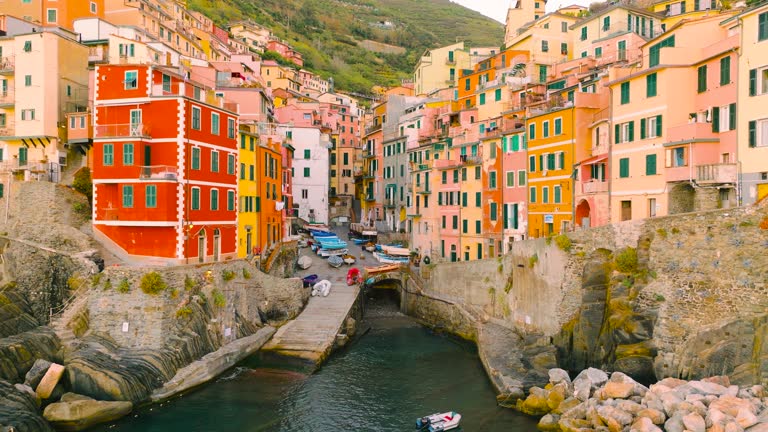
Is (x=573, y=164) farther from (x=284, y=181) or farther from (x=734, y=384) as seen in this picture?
(x=284, y=181)

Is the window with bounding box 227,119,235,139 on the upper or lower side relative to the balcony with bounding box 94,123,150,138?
upper

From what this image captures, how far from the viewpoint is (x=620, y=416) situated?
2680 centimetres

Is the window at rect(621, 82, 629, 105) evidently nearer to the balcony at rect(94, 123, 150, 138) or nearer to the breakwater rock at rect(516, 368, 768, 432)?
the breakwater rock at rect(516, 368, 768, 432)

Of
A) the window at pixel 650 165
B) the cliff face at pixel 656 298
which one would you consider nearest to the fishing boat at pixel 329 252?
the cliff face at pixel 656 298

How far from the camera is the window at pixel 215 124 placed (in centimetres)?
4344

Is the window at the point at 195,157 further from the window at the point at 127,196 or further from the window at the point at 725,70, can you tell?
the window at the point at 725,70

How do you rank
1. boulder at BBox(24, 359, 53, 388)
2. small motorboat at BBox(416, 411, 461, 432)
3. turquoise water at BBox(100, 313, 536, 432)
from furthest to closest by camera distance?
turquoise water at BBox(100, 313, 536, 432), boulder at BBox(24, 359, 53, 388), small motorboat at BBox(416, 411, 461, 432)

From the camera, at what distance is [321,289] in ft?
177

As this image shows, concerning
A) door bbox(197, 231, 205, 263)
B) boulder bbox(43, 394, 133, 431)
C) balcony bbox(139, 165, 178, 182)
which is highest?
balcony bbox(139, 165, 178, 182)

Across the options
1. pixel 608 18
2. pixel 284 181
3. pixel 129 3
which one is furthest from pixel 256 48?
pixel 608 18

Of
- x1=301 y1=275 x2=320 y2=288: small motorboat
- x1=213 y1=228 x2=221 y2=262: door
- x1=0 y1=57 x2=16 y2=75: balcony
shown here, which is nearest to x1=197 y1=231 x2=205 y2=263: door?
x1=213 y1=228 x2=221 y2=262: door

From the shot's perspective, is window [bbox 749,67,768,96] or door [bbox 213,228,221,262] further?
door [bbox 213,228,221,262]

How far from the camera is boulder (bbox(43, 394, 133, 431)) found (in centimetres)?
2827

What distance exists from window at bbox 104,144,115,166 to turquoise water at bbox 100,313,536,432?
1694cm
